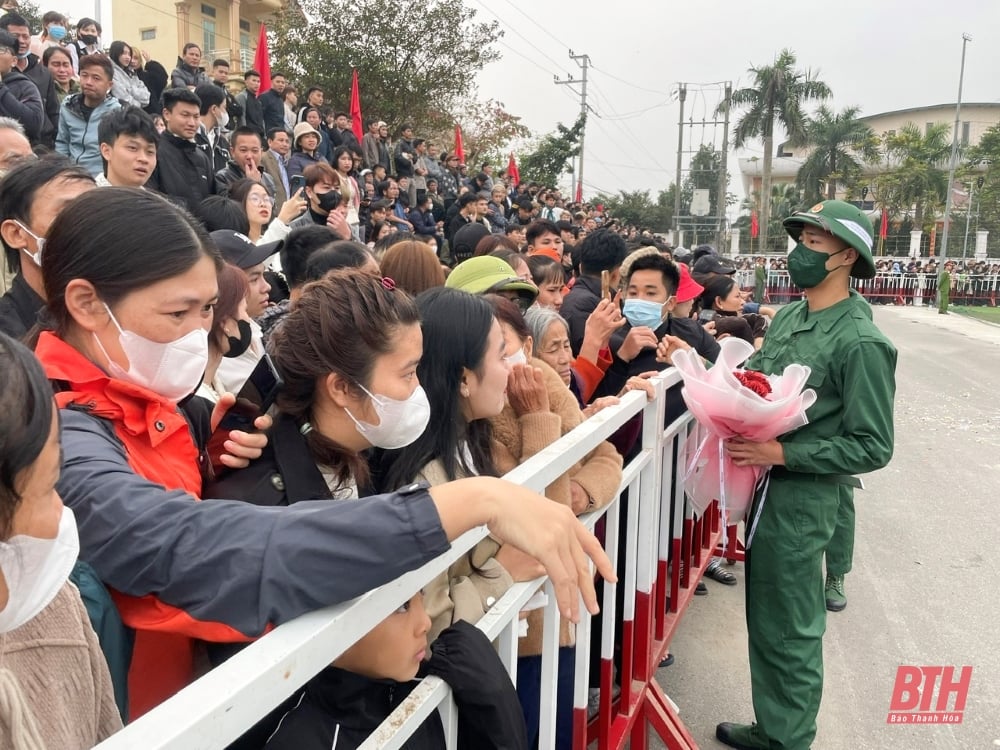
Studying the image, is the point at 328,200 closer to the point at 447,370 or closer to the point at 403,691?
the point at 447,370

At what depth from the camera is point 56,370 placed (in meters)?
1.26

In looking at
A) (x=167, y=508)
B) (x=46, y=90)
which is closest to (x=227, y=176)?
(x=46, y=90)

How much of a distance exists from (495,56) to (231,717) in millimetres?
19261

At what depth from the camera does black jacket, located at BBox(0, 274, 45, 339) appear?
2.09 m

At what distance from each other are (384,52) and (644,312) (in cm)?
1614


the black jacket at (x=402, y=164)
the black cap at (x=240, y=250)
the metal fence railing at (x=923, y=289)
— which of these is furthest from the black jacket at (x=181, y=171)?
the metal fence railing at (x=923, y=289)

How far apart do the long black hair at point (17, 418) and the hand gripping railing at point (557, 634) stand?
31cm

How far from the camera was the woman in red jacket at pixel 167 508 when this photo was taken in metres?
0.98

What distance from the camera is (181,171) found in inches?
190

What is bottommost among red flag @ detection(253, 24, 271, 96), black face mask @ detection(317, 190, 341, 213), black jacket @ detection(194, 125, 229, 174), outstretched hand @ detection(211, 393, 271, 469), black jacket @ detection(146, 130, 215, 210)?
outstretched hand @ detection(211, 393, 271, 469)

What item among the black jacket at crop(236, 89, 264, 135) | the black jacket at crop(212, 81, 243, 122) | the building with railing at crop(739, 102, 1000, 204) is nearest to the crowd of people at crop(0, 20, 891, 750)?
the black jacket at crop(212, 81, 243, 122)

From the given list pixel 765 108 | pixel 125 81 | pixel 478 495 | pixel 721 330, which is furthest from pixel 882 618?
pixel 765 108

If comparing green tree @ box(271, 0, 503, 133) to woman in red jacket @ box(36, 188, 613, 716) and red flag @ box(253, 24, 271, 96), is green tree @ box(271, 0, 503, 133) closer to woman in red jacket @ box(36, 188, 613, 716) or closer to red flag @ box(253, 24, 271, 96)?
red flag @ box(253, 24, 271, 96)

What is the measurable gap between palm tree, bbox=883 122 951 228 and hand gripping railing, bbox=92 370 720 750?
4859 cm
